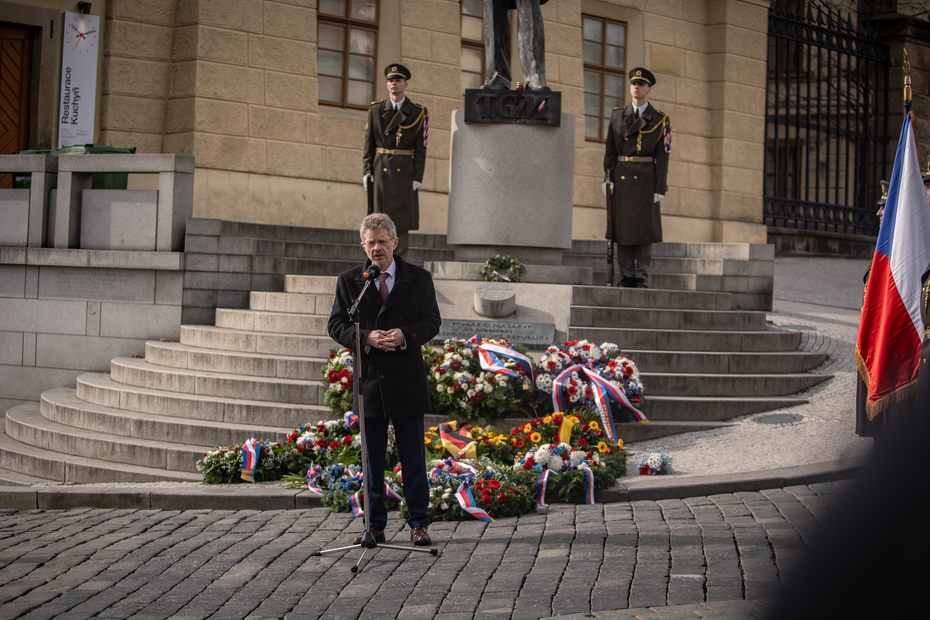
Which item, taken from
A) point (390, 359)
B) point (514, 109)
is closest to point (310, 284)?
point (514, 109)

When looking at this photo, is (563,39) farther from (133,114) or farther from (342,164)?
(133,114)

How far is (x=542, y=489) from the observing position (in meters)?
7.76

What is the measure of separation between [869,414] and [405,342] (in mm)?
2692

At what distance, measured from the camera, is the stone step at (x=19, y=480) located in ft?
32.0

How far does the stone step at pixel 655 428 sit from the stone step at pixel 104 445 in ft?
10.6

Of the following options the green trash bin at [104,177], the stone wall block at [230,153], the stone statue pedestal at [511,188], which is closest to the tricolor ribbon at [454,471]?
the stone statue pedestal at [511,188]

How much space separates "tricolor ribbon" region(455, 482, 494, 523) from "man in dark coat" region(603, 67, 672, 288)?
567cm

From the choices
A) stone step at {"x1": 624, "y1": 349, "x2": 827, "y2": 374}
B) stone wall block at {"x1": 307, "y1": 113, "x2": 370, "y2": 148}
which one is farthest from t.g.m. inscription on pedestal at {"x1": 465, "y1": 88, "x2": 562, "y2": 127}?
stone wall block at {"x1": 307, "y1": 113, "x2": 370, "y2": 148}

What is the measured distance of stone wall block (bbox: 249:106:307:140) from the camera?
17.2 metres

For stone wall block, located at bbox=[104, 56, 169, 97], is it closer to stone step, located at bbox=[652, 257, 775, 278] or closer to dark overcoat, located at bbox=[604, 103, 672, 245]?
dark overcoat, located at bbox=[604, 103, 672, 245]

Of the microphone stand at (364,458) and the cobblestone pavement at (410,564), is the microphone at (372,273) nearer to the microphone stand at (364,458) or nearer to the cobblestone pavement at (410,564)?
the microphone stand at (364,458)

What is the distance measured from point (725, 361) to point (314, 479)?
4.43 metres

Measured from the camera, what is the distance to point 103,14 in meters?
16.4

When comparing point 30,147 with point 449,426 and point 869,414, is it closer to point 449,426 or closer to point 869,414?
point 449,426
